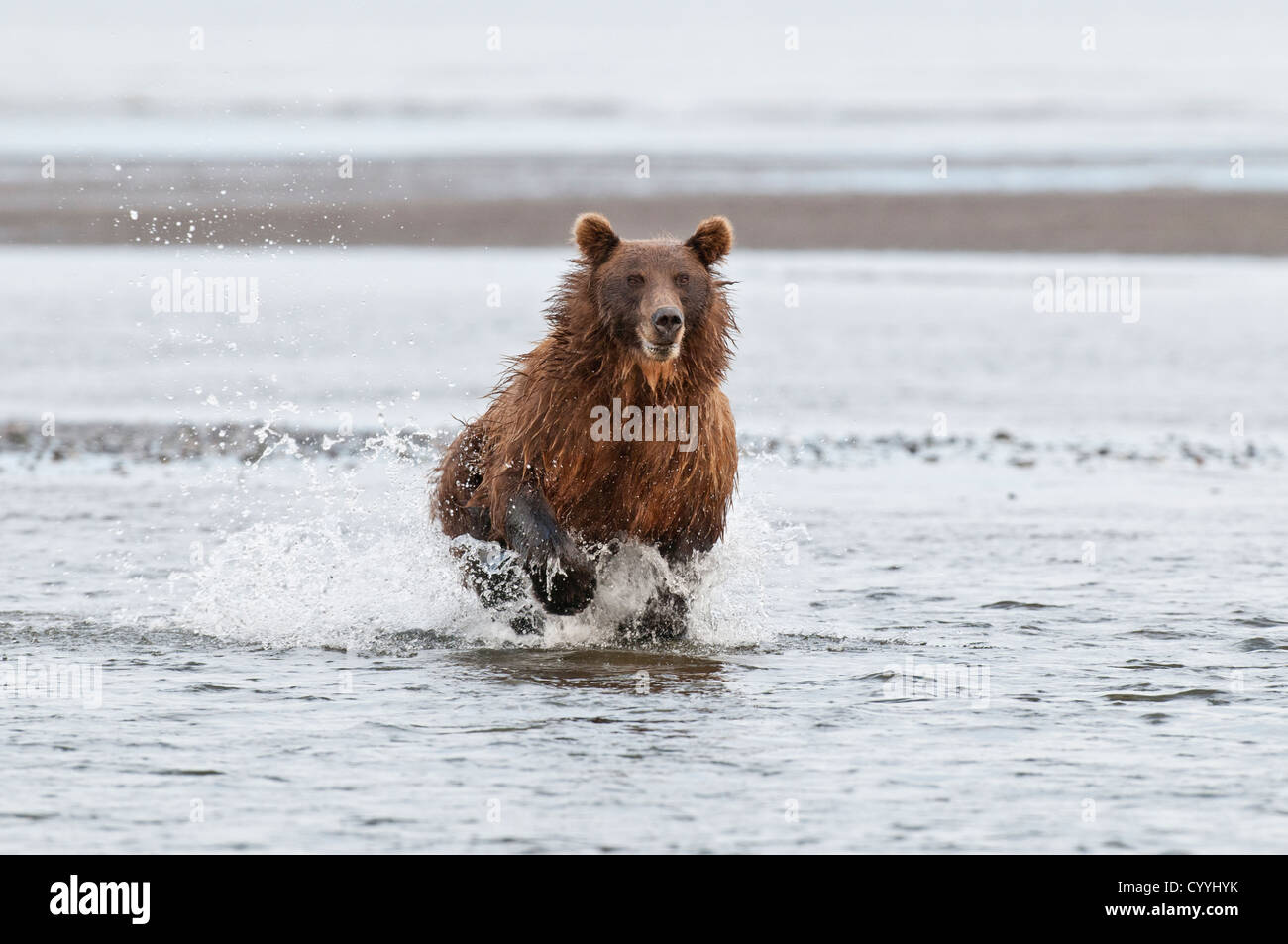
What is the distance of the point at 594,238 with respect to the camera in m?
7.94

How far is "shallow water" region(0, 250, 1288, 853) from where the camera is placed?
5.66 meters

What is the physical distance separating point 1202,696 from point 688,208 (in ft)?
93.8

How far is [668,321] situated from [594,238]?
0.71 meters

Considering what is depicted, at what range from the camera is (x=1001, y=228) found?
33.1 metres

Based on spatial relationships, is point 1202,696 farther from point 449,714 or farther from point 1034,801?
point 449,714

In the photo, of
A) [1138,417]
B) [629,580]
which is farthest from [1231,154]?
[629,580]

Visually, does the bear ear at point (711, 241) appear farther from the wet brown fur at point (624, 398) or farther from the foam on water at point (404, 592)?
the foam on water at point (404, 592)

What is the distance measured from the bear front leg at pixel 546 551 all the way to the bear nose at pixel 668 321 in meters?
1.03

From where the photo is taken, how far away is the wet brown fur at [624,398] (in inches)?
307

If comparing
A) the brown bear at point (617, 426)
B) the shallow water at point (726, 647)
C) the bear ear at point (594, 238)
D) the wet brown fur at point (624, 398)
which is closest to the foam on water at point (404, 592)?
the shallow water at point (726, 647)

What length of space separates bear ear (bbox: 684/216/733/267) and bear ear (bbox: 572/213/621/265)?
0.34m

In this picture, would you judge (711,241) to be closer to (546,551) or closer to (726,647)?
(546,551)

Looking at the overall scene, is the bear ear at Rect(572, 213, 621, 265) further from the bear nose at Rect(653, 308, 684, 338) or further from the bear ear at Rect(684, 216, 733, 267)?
the bear nose at Rect(653, 308, 684, 338)

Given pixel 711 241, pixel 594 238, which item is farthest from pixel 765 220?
pixel 594 238
